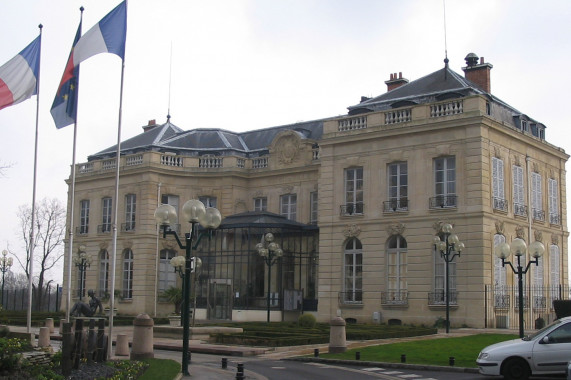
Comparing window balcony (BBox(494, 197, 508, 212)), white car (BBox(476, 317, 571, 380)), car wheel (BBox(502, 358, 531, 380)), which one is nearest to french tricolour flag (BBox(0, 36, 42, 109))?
white car (BBox(476, 317, 571, 380))

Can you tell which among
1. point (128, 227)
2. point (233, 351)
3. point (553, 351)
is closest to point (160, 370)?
point (233, 351)

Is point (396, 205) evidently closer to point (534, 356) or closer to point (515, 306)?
point (515, 306)

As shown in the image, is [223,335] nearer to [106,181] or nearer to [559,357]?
[559,357]

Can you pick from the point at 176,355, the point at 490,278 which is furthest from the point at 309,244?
the point at 176,355

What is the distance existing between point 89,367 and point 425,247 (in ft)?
77.5

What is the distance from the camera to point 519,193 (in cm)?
4153

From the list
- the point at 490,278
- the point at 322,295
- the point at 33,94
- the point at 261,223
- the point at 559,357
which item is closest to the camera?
the point at 559,357

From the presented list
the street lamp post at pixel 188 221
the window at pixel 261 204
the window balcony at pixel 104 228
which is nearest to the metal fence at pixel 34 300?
the window balcony at pixel 104 228

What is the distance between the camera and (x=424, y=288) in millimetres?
38656

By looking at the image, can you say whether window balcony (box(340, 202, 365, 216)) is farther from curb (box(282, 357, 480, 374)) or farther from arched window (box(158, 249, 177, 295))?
curb (box(282, 357, 480, 374))

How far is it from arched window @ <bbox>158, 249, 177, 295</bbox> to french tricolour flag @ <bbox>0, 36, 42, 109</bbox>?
24.6 metres

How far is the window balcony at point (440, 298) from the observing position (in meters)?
37.8

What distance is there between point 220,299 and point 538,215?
61.9ft

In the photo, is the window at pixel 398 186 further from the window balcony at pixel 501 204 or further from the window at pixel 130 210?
the window at pixel 130 210
